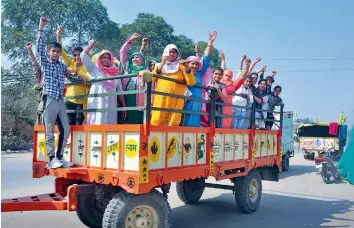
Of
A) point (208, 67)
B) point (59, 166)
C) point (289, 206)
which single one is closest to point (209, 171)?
point (208, 67)

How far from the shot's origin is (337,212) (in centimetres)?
671

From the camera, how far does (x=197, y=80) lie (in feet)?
17.1

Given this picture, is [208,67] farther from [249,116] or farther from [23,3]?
[23,3]

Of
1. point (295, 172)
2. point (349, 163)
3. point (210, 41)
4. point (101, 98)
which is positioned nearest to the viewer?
point (349, 163)

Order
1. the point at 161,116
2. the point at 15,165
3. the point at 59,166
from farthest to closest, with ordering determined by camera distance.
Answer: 1. the point at 15,165
2. the point at 161,116
3. the point at 59,166

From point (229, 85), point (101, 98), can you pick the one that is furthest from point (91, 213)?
point (229, 85)

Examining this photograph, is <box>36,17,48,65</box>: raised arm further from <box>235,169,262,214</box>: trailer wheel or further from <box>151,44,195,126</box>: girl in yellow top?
<box>235,169,262,214</box>: trailer wheel

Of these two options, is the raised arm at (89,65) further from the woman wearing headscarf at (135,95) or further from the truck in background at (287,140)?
the truck in background at (287,140)

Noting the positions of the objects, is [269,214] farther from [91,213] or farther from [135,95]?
[135,95]

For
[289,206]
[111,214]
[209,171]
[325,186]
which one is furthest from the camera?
[325,186]

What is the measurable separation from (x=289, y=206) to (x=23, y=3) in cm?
2140

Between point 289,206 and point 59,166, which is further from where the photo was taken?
point 289,206

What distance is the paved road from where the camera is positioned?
5664 mm

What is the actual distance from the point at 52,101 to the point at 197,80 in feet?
6.73
